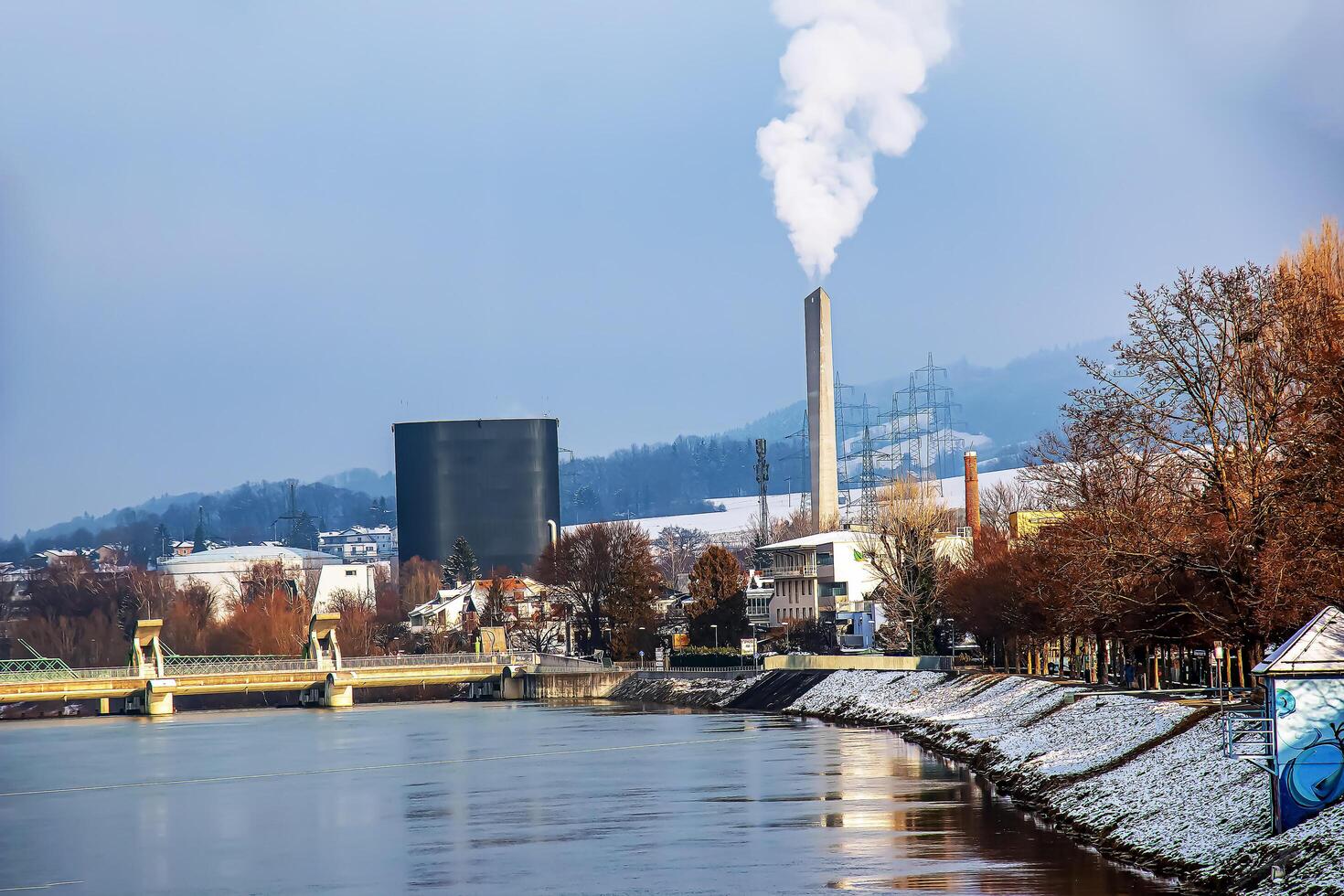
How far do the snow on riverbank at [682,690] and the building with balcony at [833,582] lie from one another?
14236 mm

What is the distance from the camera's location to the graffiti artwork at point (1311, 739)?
24375 millimetres

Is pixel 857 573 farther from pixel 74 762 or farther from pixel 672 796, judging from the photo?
pixel 672 796

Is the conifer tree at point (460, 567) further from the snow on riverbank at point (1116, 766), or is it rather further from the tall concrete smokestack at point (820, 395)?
the snow on riverbank at point (1116, 766)

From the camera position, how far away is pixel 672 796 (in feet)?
147

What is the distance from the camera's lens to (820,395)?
118 metres

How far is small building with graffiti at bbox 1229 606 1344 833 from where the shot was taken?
24.4 meters

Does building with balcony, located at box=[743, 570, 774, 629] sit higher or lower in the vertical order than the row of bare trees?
lower

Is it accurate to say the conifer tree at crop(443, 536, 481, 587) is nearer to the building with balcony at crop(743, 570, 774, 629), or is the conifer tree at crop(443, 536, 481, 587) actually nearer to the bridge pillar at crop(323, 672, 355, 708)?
the building with balcony at crop(743, 570, 774, 629)

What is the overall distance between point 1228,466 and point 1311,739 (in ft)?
44.7

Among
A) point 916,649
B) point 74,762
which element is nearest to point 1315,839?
point 74,762

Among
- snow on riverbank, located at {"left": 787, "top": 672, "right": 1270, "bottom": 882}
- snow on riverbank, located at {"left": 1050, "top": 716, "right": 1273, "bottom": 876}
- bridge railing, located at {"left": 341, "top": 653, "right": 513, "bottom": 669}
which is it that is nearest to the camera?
snow on riverbank, located at {"left": 1050, "top": 716, "right": 1273, "bottom": 876}

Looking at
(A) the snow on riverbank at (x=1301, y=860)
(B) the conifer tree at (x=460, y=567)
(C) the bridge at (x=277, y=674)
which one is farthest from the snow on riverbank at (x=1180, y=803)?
(B) the conifer tree at (x=460, y=567)

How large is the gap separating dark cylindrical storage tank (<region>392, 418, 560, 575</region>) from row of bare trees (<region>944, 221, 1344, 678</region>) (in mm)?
147187

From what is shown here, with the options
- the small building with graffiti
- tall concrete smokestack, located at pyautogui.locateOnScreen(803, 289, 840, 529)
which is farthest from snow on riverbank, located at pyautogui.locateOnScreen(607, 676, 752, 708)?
the small building with graffiti
